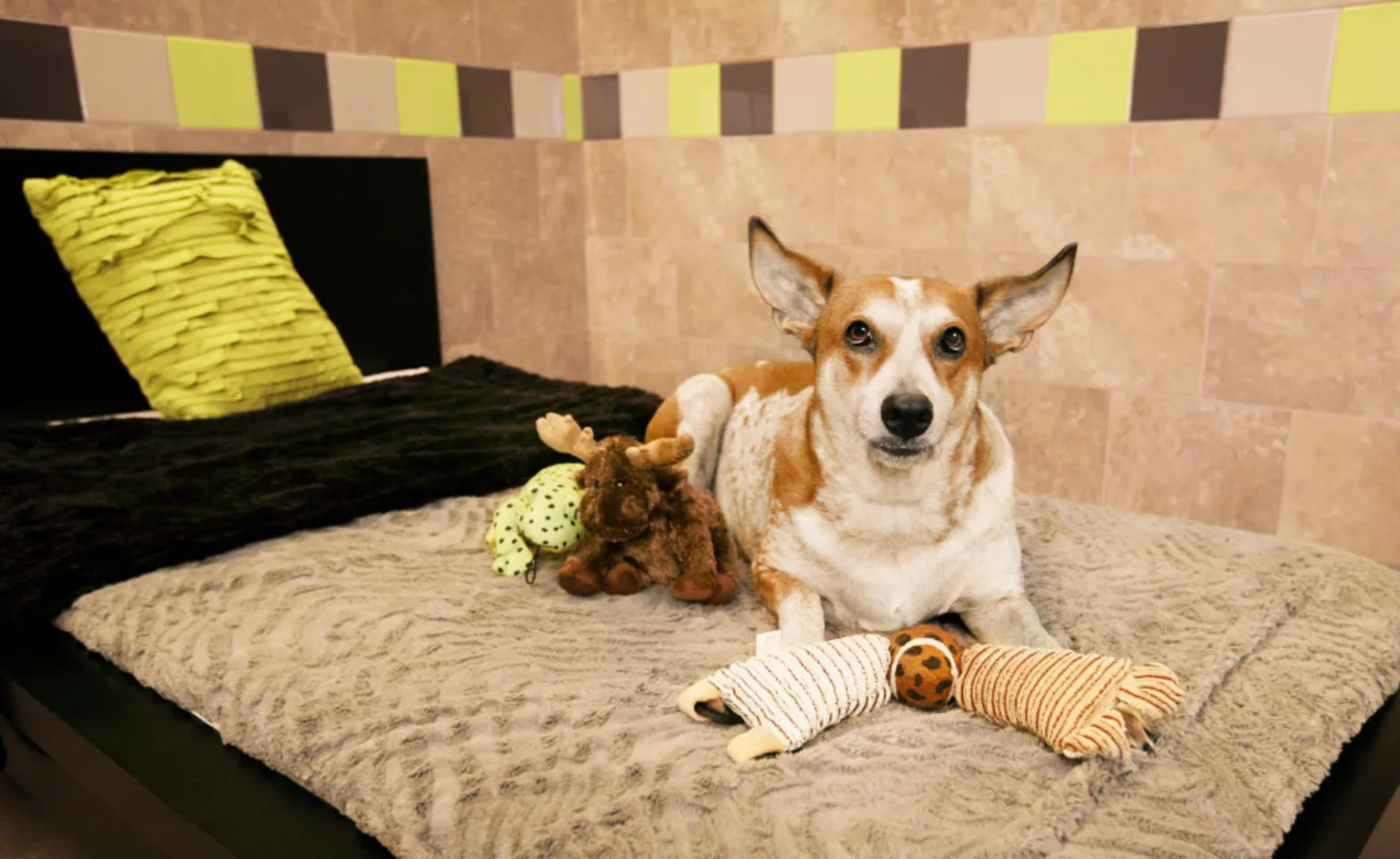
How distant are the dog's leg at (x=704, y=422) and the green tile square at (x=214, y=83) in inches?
61.4

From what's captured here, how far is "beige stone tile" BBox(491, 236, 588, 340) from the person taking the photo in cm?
340

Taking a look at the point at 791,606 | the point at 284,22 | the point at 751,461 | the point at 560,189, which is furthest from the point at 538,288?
the point at 791,606

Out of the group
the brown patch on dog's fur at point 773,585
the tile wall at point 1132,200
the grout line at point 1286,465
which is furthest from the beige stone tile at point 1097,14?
the brown patch on dog's fur at point 773,585

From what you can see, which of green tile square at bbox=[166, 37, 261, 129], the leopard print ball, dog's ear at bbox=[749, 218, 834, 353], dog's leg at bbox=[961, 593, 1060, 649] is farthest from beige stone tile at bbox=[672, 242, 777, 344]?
the leopard print ball

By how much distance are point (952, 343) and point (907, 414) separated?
16cm

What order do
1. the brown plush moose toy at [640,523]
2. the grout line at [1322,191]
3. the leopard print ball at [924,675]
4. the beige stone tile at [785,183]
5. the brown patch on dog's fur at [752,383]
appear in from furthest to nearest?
1. the beige stone tile at [785,183]
2. the grout line at [1322,191]
3. the brown patch on dog's fur at [752,383]
4. the brown plush moose toy at [640,523]
5. the leopard print ball at [924,675]

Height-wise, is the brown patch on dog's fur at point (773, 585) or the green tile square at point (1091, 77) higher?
the green tile square at point (1091, 77)

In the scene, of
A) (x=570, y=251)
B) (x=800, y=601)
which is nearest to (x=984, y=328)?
(x=800, y=601)

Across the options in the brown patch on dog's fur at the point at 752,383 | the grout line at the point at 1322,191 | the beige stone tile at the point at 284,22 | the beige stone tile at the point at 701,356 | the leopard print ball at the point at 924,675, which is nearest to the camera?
the leopard print ball at the point at 924,675

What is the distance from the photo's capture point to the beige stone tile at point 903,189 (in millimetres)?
2652

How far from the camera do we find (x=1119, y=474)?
255 cm

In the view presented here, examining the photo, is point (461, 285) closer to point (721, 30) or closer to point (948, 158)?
point (721, 30)

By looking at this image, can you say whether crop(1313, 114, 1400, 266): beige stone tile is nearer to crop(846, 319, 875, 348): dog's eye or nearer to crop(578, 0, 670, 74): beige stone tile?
crop(846, 319, 875, 348): dog's eye

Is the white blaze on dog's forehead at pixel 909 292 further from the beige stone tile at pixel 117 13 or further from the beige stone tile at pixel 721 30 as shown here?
the beige stone tile at pixel 117 13
